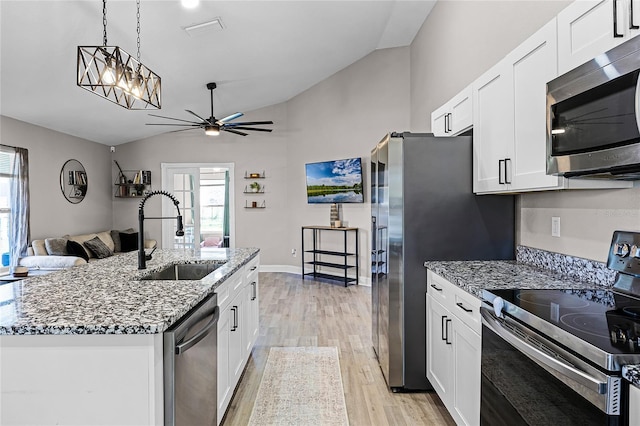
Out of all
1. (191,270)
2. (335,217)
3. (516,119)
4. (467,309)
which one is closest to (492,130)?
(516,119)

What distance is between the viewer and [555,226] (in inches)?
88.4

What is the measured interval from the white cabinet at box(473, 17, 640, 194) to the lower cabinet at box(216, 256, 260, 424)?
5.60 feet

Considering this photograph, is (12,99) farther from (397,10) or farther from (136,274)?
(397,10)

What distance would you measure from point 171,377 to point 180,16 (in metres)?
3.52

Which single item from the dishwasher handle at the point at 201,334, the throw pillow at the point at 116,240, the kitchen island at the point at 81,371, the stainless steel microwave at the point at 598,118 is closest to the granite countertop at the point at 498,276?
the stainless steel microwave at the point at 598,118

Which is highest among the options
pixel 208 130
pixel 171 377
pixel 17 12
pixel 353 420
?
pixel 17 12

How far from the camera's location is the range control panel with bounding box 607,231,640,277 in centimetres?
156

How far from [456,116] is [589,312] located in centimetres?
191

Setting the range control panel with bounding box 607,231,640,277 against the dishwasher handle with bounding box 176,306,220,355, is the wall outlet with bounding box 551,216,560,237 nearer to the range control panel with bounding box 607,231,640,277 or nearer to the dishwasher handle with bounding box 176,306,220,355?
the range control panel with bounding box 607,231,640,277

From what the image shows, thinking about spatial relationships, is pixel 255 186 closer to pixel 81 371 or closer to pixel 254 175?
pixel 254 175

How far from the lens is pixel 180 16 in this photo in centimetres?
375

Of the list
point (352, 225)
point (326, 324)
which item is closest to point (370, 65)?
point (352, 225)

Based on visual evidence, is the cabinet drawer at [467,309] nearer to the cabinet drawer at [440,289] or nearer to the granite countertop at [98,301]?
the cabinet drawer at [440,289]

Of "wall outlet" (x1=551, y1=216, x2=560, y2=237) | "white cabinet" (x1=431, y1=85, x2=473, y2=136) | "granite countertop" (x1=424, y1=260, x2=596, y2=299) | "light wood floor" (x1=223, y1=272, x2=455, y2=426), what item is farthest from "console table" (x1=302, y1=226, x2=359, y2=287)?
"wall outlet" (x1=551, y1=216, x2=560, y2=237)
